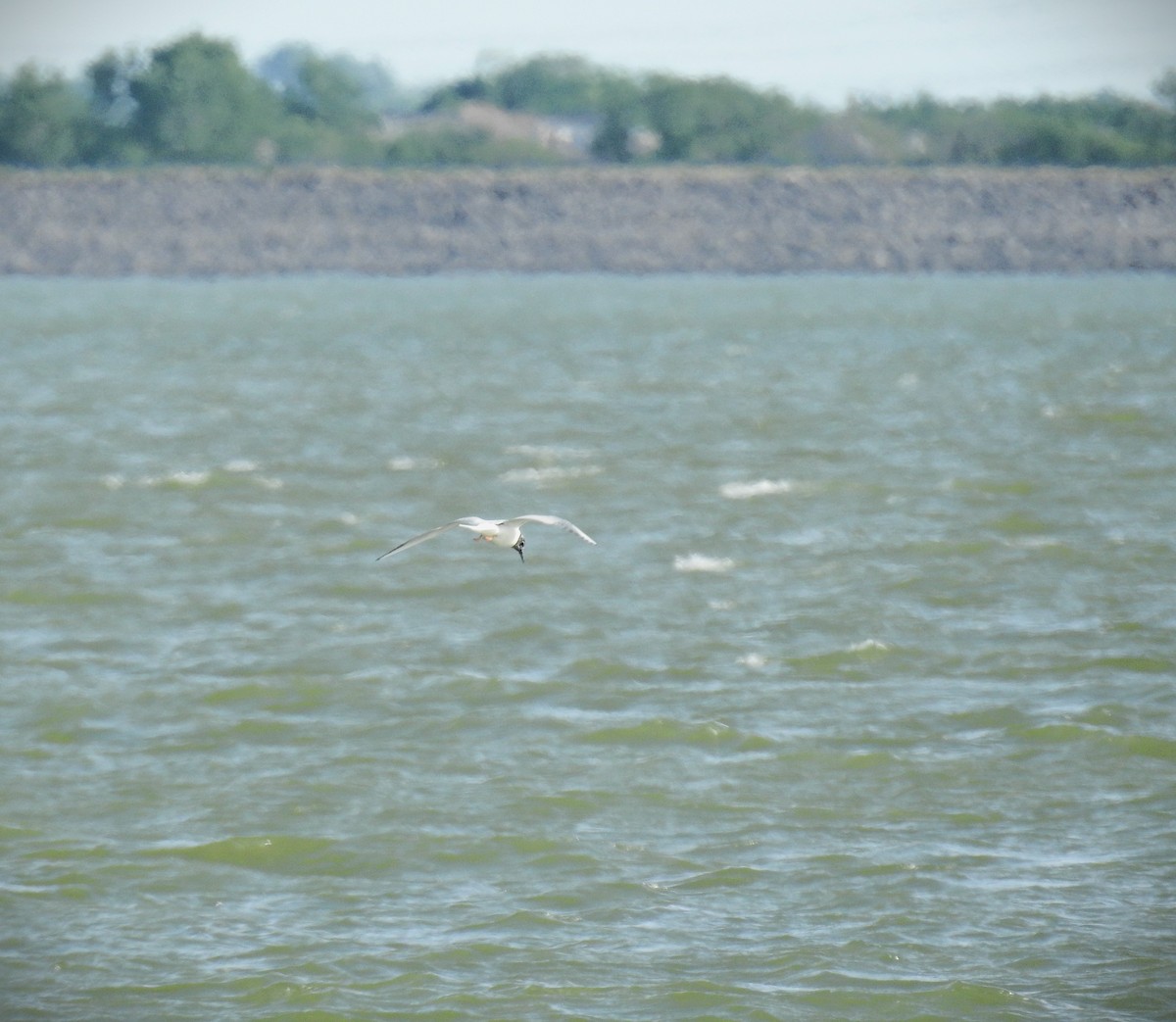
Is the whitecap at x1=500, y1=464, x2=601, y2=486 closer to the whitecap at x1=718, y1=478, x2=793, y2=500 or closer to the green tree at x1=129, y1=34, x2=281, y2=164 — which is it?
the whitecap at x1=718, y1=478, x2=793, y2=500

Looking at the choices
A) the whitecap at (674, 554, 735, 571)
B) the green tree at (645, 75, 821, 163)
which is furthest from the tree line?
the whitecap at (674, 554, 735, 571)

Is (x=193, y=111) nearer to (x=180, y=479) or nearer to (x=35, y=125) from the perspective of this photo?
(x=35, y=125)

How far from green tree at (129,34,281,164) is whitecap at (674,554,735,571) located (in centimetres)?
11886

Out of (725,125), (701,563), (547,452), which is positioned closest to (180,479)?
(547,452)

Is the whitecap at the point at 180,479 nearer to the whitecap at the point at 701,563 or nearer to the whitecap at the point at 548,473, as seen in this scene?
the whitecap at the point at 548,473

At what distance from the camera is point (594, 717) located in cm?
2294

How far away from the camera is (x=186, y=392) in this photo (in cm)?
5531

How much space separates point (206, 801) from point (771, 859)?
627cm

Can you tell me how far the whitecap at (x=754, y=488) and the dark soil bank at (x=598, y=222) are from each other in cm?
8859

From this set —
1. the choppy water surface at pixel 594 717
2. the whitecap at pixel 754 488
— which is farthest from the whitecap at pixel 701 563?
the whitecap at pixel 754 488

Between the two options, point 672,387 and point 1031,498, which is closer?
point 1031,498

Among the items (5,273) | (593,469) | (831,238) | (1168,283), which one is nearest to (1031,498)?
(593,469)

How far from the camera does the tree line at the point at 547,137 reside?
14225 centimetres

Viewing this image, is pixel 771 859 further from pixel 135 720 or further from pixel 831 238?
pixel 831 238
